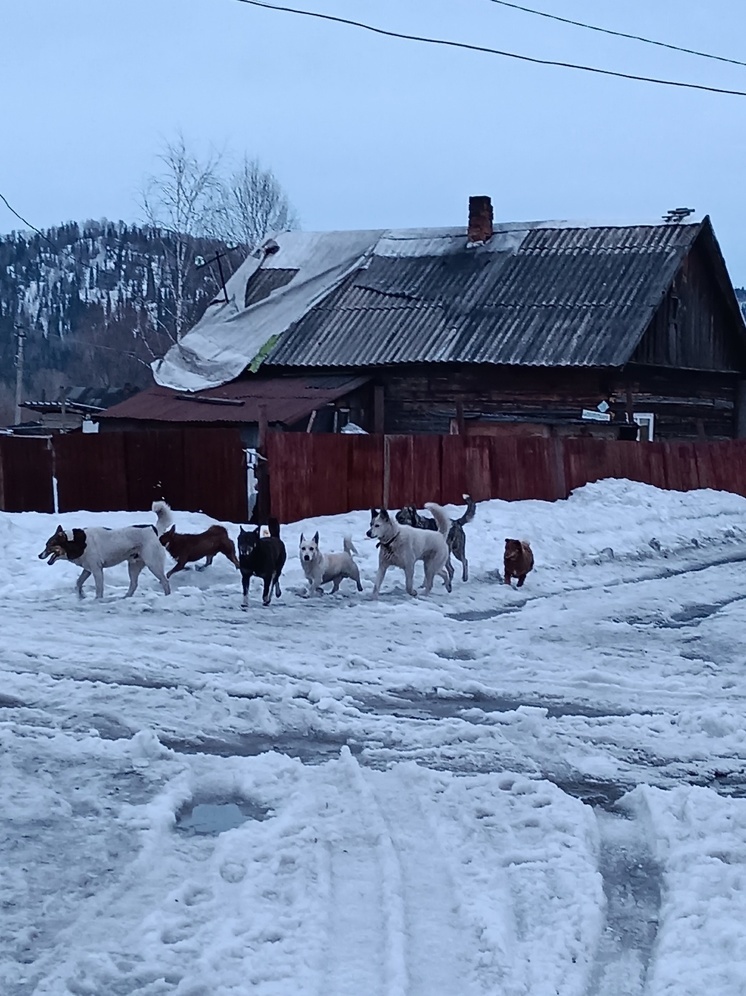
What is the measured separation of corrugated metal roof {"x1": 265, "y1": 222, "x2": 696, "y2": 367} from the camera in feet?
101

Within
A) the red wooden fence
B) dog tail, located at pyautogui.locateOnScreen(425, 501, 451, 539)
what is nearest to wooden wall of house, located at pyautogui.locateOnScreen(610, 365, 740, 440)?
the red wooden fence

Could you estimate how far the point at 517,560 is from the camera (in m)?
17.0

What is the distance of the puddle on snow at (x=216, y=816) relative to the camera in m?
6.67

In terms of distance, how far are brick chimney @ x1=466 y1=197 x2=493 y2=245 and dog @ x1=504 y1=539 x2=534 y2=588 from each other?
2047 cm

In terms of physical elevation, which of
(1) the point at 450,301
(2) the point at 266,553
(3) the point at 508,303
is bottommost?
(2) the point at 266,553

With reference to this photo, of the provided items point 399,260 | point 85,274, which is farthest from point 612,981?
point 85,274

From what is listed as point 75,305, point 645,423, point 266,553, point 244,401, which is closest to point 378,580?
point 266,553

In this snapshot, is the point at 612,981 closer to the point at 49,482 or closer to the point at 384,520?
the point at 384,520

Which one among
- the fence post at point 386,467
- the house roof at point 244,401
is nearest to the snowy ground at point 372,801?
the fence post at point 386,467

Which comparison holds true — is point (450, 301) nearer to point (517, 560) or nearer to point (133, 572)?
point (517, 560)

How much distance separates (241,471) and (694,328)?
16.8 m

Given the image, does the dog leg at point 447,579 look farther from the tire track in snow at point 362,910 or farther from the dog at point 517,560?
the tire track in snow at point 362,910

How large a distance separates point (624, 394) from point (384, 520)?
17.6 metres

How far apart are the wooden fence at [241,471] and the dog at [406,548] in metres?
6.32
